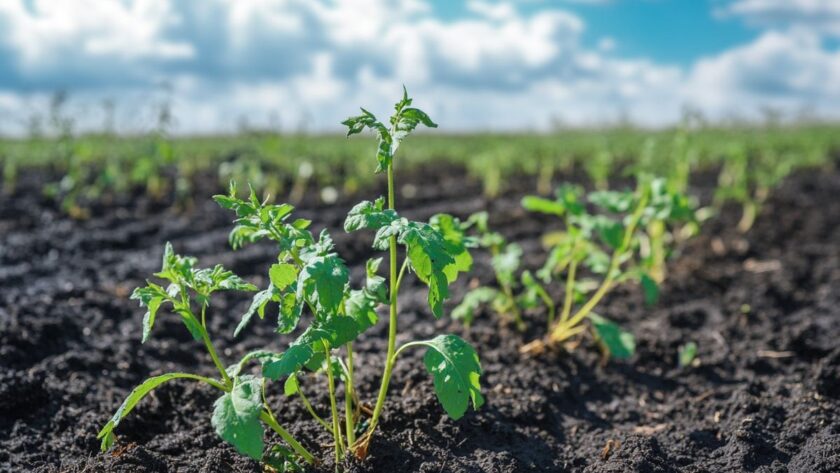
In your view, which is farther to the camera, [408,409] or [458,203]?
[458,203]

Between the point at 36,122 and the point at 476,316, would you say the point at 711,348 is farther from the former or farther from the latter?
the point at 36,122

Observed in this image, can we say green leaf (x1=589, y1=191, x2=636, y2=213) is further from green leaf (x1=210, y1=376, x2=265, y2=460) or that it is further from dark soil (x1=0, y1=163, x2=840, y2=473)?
green leaf (x1=210, y1=376, x2=265, y2=460)

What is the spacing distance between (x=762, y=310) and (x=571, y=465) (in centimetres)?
306

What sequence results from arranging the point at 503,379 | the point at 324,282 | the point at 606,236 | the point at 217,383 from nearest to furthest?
1. the point at 324,282
2. the point at 217,383
3. the point at 503,379
4. the point at 606,236

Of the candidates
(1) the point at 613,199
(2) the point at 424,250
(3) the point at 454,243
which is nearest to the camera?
(2) the point at 424,250

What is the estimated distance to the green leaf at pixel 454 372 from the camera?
239 cm

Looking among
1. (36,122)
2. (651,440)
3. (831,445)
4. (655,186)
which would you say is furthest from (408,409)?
(36,122)

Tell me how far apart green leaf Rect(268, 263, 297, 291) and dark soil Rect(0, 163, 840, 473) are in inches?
31.4

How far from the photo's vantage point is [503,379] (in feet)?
12.3

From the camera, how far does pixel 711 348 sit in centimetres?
455

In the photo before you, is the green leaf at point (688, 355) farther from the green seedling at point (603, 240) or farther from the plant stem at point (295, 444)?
the plant stem at point (295, 444)

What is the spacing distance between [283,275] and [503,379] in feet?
5.93

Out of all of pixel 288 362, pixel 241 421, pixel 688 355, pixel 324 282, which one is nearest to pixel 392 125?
pixel 324 282

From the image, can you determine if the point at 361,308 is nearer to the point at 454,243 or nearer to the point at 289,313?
the point at 289,313
